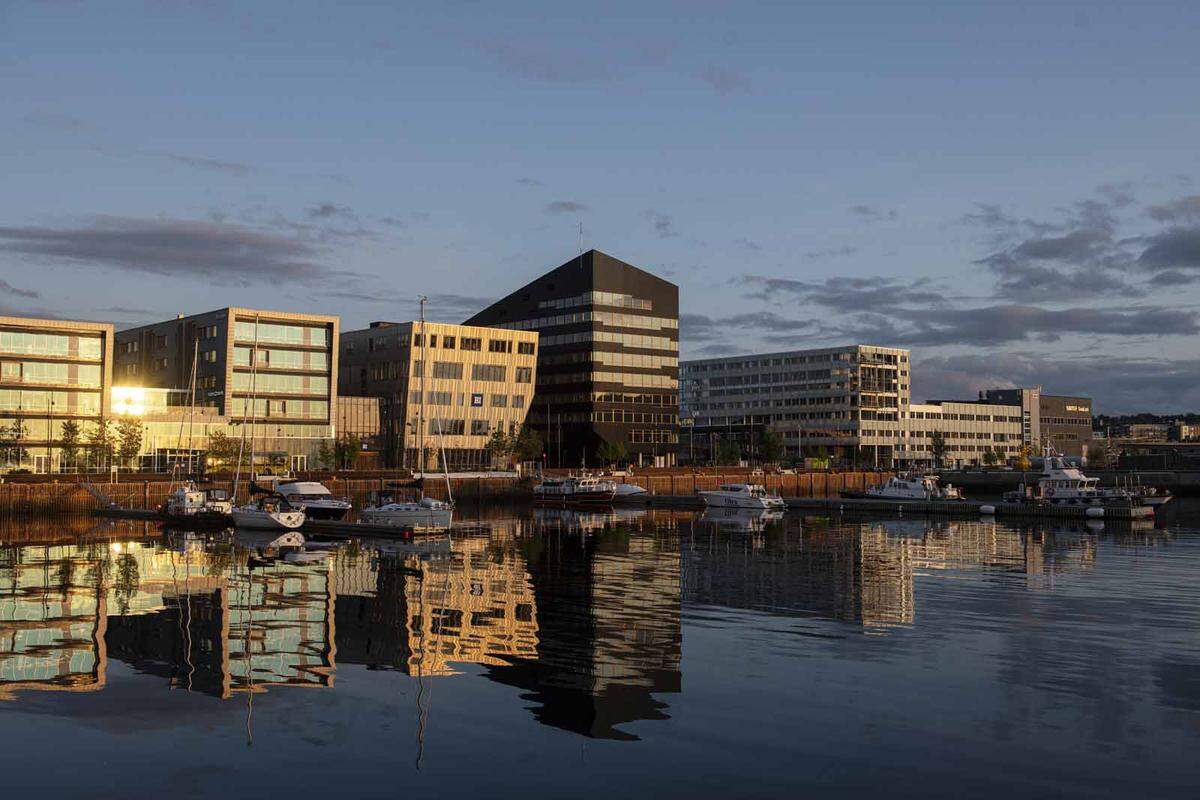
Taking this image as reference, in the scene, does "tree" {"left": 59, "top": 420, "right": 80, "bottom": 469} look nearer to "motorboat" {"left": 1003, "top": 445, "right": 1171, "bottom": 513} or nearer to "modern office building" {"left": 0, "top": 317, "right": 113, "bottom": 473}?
"modern office building" {"left": 0, "top": 317, "right": 113, "bottom": 473}

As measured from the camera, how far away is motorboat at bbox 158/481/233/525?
88.1m

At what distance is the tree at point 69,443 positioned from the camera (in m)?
132

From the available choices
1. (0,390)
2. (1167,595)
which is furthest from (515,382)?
(1167,595)

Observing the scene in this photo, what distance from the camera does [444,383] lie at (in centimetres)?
17650

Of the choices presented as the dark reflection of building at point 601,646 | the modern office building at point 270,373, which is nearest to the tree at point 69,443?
the modern office building at point 270,373

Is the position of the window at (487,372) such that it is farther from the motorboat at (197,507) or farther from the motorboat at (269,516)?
the motorboat at (269,516)

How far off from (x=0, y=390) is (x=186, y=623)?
4566 inches

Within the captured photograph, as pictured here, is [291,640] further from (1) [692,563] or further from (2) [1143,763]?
(1) [692,563]

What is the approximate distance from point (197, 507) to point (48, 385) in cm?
6151

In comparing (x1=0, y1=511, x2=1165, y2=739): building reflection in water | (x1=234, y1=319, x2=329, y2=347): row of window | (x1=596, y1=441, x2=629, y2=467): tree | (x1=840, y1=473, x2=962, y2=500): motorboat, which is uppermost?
(x1=234, y1=319, x2=329, y2=347): row of window

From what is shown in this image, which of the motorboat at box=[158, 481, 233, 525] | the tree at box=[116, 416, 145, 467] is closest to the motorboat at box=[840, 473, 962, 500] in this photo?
the motorboat at box=[158, 481, 233, 525]

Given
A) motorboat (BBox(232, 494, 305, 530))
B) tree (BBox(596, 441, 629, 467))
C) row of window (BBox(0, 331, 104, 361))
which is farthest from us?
tree (BBox(596, 441, 629, 467))

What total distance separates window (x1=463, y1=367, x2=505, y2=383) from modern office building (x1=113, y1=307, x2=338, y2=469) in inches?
1066

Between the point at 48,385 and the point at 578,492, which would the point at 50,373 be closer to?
the point at 48,385
